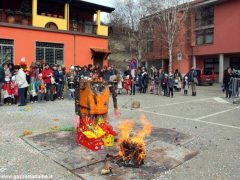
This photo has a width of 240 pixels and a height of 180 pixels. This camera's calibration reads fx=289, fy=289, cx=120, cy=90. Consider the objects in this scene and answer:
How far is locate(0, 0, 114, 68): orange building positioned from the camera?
1952cm

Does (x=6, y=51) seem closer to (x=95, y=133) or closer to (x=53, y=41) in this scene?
(x=53, y=41)

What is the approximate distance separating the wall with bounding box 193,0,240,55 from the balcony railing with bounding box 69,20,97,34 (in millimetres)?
15820

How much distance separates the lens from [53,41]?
843 inches

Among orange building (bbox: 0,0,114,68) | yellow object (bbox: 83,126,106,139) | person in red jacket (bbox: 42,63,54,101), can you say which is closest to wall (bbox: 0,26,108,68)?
orange building (bbox: 0,0,114,68)

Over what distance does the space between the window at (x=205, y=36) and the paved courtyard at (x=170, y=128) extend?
2359cm

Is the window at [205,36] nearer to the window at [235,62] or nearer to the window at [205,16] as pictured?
the window at [205,16]

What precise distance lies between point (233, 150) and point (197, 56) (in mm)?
32302

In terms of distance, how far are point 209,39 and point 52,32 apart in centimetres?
2079

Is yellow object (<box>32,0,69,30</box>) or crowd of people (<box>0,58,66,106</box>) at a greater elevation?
yellow object (<box>32,0,69,30</box>)

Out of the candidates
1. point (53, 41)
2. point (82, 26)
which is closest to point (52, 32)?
point (53, 41)

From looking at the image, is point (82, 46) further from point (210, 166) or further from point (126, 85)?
point (210, 166)

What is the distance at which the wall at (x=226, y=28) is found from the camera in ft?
102

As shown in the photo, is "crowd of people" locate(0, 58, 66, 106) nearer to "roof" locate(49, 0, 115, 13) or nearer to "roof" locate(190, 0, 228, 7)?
"roof" locate(49, 0, 115, 13)

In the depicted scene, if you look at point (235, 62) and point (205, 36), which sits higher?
point (205, 36)
